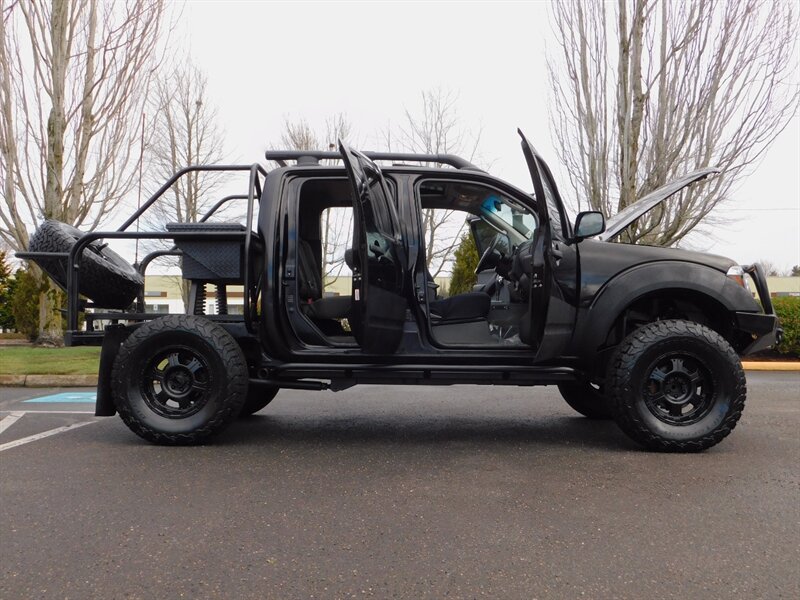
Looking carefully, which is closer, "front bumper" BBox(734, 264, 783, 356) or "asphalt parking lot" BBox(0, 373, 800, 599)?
"asphalt parking lot" BBox(0, 373, 800, 599)

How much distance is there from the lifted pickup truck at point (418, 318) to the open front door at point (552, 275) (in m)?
0.01

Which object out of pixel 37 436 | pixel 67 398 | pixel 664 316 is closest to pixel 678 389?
pixel 664 316

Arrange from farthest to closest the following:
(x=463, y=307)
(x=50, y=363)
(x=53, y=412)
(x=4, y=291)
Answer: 1. (x=4, y=291)
2. (x=50, y=363)
3. (x=53, y=412)
4. (x=463, y=307)

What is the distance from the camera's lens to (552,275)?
12.1 feet

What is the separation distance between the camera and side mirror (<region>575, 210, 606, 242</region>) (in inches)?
141

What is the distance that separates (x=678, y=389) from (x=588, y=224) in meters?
1.20

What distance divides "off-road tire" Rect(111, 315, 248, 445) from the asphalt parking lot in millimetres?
156

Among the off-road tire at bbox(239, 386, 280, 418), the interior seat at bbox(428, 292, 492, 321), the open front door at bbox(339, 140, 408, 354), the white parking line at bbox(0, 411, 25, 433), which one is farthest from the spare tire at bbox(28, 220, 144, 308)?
the interior seat at bbox(428, 292, 492, 321)

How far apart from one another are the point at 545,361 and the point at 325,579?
2.26 metres

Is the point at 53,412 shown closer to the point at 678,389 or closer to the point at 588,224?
the point at 588,224

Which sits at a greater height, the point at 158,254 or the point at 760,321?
the point at 158,254

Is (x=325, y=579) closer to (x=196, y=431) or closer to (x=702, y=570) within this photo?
(x=702, y=570)

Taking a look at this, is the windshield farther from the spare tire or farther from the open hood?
the spare tire

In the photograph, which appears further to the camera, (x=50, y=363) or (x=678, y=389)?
(x=50, y=363)
